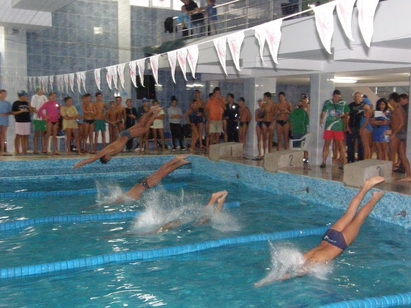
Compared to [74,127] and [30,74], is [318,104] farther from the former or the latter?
[30,74]

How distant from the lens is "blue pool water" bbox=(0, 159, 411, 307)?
4.32 m

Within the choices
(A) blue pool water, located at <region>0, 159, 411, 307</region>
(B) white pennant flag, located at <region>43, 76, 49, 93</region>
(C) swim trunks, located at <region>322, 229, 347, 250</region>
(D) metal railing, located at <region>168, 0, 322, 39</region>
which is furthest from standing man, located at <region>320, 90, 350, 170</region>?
(B) white pennant flag, located at <region>43, 76, 49, 93</region>

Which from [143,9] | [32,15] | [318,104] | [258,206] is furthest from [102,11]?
[258,206]

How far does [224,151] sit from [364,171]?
457cm

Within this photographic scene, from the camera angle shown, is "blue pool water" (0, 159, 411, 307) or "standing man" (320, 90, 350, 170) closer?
"blue pool water" (0, 159, 411, 307)

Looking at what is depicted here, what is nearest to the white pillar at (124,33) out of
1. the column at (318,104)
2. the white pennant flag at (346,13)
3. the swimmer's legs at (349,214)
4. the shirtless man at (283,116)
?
the shirtless man at (283,116)

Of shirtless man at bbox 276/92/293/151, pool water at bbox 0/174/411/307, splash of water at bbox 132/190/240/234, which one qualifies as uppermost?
shirtless man at bbox 276/92/293/151

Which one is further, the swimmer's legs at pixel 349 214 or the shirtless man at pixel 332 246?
the swimmer's legs at pixel 349 214

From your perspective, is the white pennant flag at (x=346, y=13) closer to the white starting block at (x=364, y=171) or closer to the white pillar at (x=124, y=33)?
the white starting block at (x=364, y=171)

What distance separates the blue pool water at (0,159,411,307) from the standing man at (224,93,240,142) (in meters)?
5.05

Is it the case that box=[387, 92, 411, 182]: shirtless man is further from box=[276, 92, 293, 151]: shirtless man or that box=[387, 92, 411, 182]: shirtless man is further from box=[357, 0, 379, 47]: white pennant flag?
box=[357, 0, 379, 47]: white pennant flag

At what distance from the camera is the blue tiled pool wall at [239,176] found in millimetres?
7199

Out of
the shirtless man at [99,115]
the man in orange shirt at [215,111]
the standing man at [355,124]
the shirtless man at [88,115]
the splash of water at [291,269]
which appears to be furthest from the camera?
the man in orange shirt at [215,111]

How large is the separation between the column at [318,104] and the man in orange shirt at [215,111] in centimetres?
279
